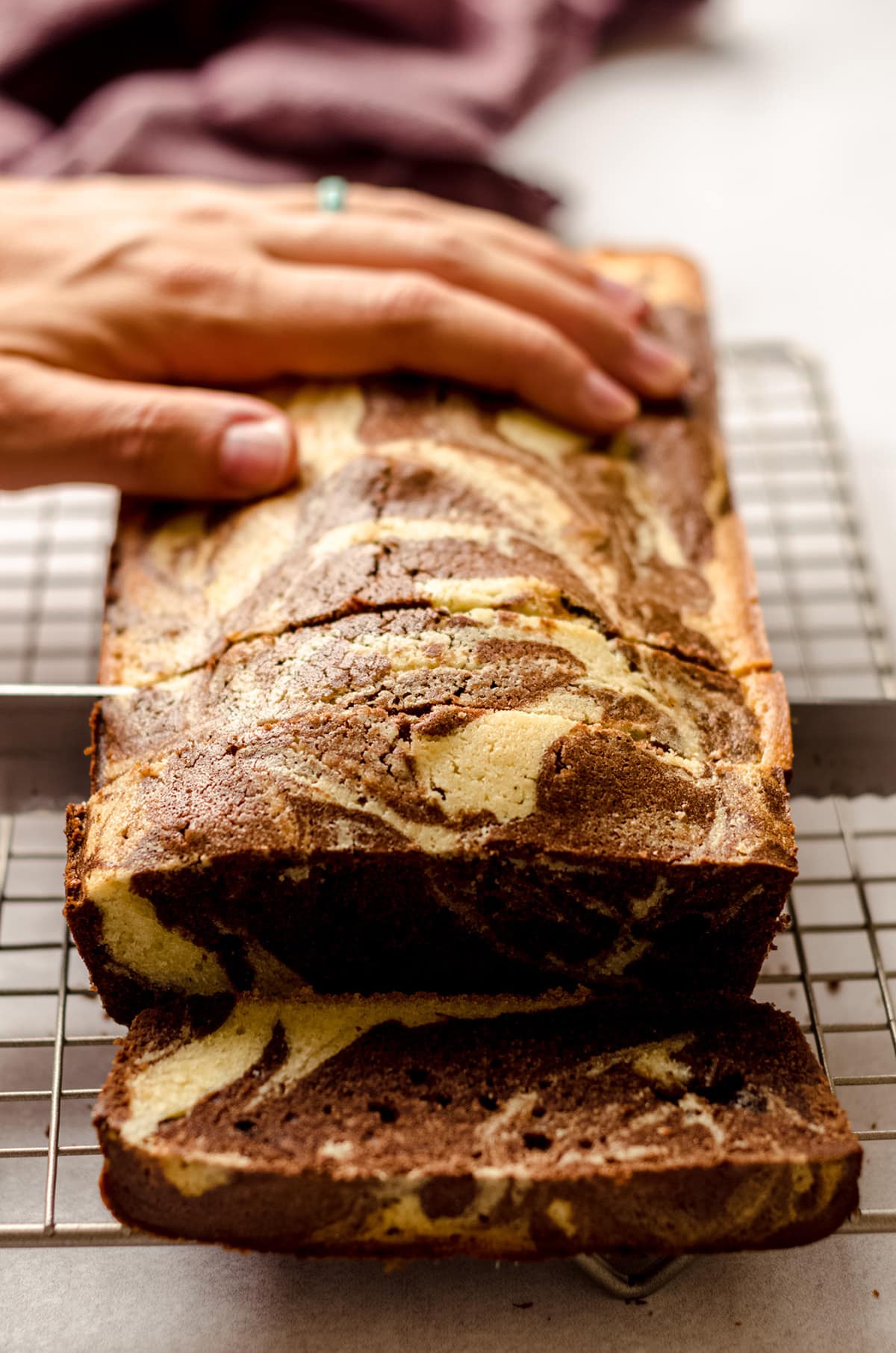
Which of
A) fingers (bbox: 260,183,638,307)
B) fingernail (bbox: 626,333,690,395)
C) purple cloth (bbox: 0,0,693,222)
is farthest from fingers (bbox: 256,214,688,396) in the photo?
purple cloth (bbox: 0,0,693,222)

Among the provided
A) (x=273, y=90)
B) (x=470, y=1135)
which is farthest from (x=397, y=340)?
(x=273, y=90)

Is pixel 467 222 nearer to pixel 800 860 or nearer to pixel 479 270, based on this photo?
pixel 479 270

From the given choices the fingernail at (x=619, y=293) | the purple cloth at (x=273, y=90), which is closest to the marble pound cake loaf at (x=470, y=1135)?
the fingernail at (x=619, y=293)

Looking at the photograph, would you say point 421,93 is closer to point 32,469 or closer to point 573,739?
point 32,469

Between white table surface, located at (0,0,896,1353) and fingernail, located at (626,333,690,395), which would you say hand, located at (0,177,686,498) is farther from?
white table surface, located at (0,0,896,1353)

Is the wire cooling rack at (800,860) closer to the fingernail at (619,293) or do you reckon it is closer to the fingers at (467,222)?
the fingernail at (619,293)
